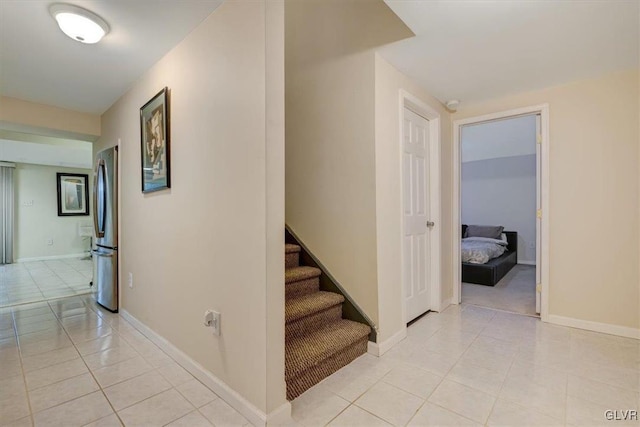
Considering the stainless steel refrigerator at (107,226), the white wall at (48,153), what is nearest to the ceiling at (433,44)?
the stainless steel refrigerator at (107,226)

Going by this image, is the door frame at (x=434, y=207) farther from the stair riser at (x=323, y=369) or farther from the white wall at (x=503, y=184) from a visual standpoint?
the white wall at (x=503, y=184)

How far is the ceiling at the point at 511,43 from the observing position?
1.72 meters

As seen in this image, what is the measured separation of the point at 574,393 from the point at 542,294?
53.4 inches

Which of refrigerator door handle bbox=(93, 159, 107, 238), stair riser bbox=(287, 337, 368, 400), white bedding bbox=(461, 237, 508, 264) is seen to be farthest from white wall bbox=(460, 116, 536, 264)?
refrigerator door handle bbox=(93, 159, 107, 238)

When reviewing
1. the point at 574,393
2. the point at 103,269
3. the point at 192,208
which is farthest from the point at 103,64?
the point at 574,393

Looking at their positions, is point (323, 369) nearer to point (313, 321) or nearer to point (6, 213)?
point (313, 321)

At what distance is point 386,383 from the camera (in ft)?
5.88

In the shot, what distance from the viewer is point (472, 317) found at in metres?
2.95

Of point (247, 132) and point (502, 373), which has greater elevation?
point (247, 132)

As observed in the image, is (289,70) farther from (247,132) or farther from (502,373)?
(502,373)

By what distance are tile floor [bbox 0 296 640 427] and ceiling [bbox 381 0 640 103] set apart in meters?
2.18

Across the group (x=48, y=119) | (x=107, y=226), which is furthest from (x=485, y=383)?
(x=48, y=119)

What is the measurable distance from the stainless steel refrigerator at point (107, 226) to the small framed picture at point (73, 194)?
4.96m

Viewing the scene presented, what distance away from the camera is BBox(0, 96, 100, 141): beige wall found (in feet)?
9.55
